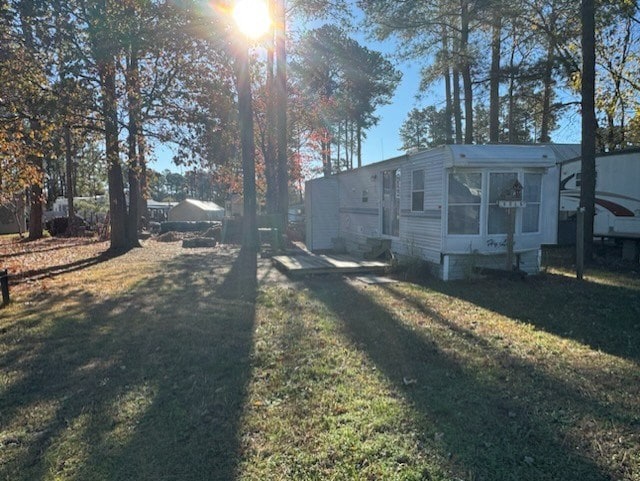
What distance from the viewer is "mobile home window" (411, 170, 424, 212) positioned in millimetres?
8884

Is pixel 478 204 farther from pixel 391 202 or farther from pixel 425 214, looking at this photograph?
pixel 391 202

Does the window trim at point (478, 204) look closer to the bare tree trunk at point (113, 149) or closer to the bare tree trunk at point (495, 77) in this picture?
the bare tree trunk at point (113, 149)

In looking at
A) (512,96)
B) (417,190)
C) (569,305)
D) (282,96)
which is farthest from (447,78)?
(569,305)

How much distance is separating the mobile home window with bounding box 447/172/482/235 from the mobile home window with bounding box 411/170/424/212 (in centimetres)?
84

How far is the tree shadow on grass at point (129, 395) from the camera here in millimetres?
2535

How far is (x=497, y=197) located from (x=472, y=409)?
19.3 ft

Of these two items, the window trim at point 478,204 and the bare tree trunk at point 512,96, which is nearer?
the window trim at point 478,204

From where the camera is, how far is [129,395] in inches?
134

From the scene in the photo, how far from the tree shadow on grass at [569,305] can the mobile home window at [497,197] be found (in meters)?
1.03

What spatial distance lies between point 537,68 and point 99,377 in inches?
662

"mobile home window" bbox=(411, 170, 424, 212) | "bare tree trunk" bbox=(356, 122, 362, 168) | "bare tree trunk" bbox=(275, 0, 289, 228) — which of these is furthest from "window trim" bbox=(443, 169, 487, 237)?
"bare tree trunk" bbox=(356, 122, 362, 168)

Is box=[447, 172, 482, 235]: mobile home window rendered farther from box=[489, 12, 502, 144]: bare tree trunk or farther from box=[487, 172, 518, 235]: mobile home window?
box=[489, 12, 502, 144]: bare tree trunk

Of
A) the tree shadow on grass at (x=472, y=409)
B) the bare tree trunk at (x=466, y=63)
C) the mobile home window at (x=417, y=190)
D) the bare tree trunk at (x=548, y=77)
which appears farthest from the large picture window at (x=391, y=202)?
the bare tree trunk at (x=548, y=77)

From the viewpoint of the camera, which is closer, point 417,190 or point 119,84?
point 417,190
